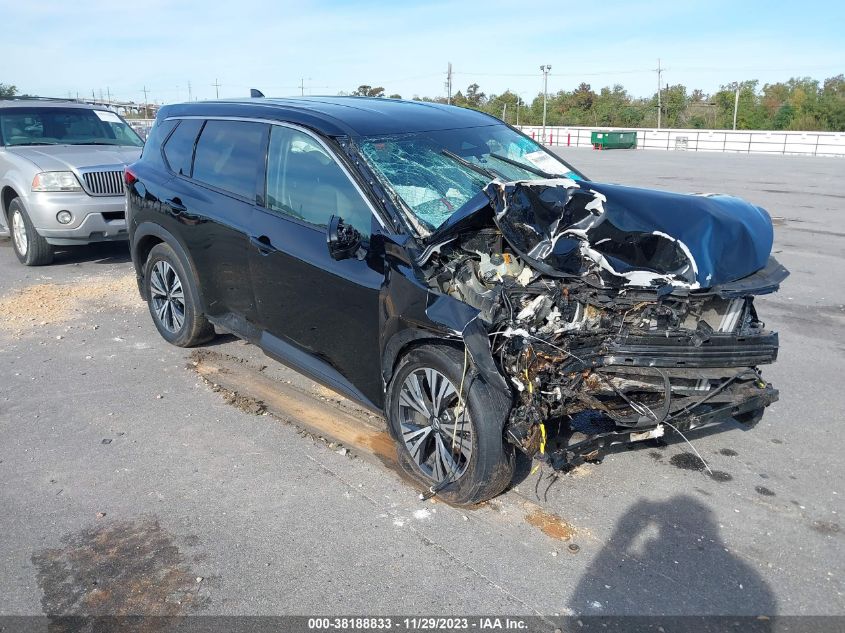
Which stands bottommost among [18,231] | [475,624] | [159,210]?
[475,624]

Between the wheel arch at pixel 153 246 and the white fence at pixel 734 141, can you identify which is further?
the white fence at pixel 734 141

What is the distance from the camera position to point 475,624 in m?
2.86

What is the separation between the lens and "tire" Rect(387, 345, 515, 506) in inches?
132

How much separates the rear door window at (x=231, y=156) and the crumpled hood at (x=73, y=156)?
4294 millimetres

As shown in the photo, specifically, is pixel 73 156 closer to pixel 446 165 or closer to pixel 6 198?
pixel 6 198

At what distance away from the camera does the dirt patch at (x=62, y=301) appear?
7.03 m

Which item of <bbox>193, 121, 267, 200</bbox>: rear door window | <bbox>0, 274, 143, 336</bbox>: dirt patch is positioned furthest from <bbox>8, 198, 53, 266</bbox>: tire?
<bbox>193, 121, 267, 200</bbox>: rear door window

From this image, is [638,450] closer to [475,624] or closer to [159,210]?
[475,624]

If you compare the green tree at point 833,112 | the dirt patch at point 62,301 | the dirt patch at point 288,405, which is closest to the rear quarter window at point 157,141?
the dirt patch at point 288,405

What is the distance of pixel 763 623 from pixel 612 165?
89.1 feet

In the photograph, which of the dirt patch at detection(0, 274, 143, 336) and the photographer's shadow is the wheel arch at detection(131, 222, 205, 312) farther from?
the photographer's shadow

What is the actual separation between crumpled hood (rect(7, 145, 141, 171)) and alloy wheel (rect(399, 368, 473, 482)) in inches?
269

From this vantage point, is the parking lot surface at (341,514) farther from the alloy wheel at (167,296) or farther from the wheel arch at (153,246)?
the wheel arch at (153,246)

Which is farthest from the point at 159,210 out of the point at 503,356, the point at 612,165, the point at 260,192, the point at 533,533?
the point at 612,165
